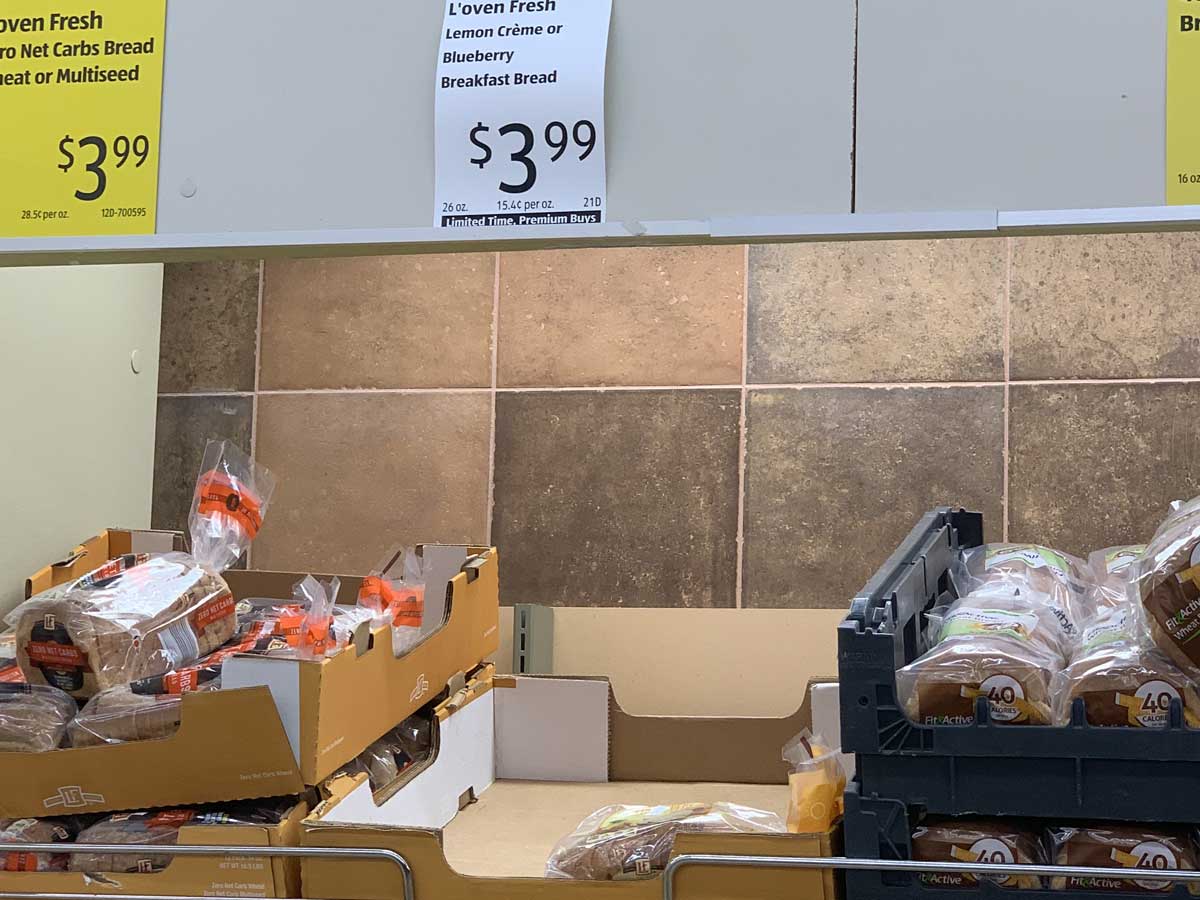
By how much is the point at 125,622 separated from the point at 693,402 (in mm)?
1530

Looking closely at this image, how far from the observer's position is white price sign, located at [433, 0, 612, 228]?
1030 mm

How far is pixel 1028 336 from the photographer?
268cm

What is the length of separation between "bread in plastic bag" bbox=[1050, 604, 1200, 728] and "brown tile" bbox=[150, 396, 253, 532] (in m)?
2.31

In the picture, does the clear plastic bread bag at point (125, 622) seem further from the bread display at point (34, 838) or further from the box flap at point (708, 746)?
the box flap at point (708, 746)

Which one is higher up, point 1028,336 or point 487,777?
point 1028,336

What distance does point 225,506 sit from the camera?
6.72 ft

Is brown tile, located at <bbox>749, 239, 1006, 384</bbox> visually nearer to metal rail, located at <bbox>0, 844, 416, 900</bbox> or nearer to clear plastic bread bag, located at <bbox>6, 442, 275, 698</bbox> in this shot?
clear plastic bread bag, located at <bbox>6, 442, 275, 698</bbox>

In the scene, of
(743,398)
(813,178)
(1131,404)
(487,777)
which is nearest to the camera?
(813,178)

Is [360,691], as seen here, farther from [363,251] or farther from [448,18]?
[448,18]

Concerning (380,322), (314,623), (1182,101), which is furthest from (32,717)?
(380,322)

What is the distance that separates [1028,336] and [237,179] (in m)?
1.99

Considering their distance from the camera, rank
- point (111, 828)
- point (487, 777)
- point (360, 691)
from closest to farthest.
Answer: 1. point (111, 828)
2. point (360, 691)
3. point (487, 777)

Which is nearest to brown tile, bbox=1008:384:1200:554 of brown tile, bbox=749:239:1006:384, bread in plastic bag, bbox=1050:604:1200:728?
brown tile, bbox=749:239:1006:384

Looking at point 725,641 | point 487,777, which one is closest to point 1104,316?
point 725,641
